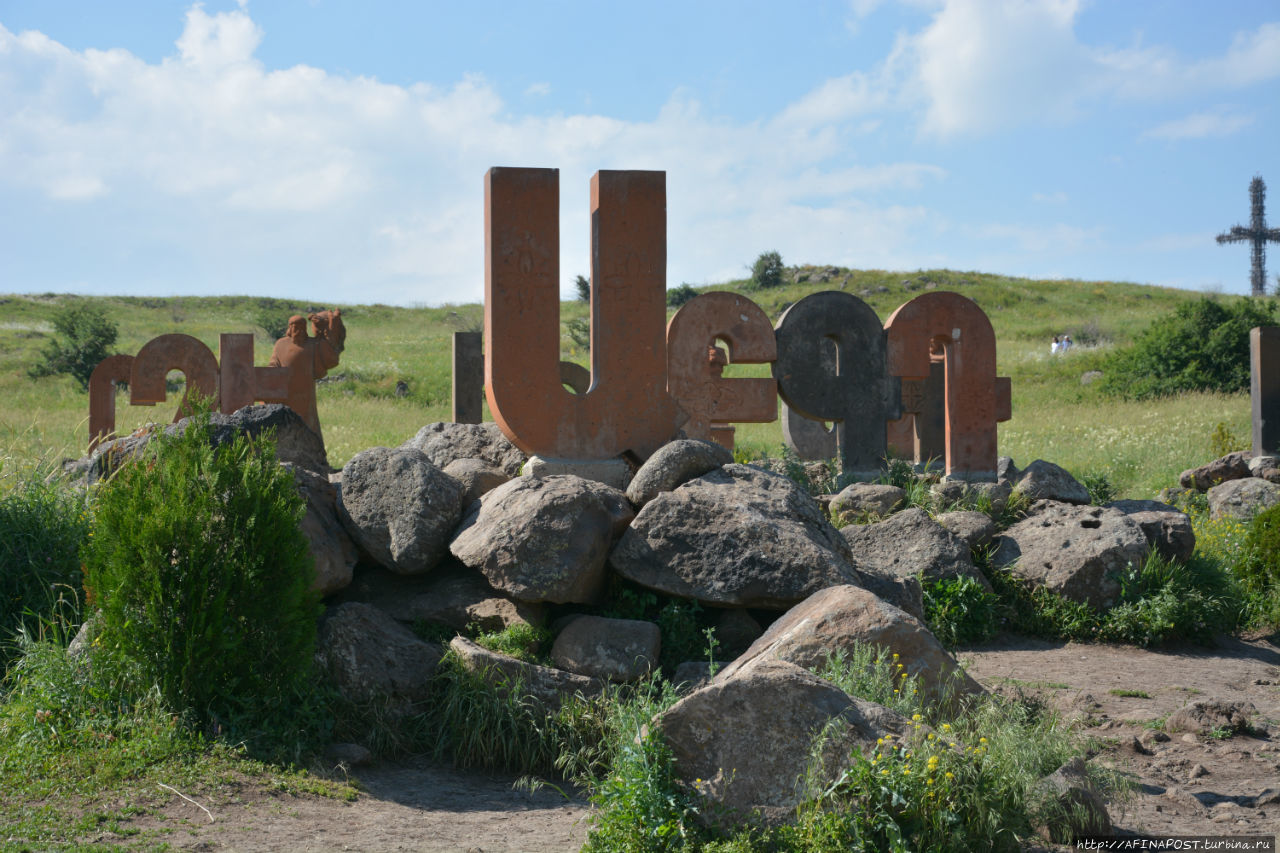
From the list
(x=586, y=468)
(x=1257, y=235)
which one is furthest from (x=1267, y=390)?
(x=1257, y=235)

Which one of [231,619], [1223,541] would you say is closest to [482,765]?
[231,619]

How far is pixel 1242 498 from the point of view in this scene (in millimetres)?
12672

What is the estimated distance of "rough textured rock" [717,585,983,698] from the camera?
5.56m

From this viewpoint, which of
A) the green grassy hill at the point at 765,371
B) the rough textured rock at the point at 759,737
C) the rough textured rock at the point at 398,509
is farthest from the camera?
the green grassy hill at the point at 765,371

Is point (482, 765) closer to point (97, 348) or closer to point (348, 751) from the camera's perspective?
point (348, 751)

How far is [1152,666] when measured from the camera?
8.38 metres

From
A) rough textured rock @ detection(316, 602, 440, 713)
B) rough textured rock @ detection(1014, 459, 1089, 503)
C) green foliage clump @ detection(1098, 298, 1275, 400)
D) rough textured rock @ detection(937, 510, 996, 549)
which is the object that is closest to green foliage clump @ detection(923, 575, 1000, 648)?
rough textured rock @ detection(937, 510, 996, 549)

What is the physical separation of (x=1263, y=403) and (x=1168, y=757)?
12124mm

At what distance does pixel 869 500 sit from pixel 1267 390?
972 cm

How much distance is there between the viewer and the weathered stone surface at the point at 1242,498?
40.4 feet

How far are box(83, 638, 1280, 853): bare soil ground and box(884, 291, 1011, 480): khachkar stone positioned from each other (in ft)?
14.3

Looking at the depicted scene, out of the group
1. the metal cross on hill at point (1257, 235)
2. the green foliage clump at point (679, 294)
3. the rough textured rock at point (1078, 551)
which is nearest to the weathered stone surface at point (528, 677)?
the rough textured rock at point (1078, 551)

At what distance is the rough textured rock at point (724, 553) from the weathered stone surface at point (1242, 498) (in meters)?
7.58

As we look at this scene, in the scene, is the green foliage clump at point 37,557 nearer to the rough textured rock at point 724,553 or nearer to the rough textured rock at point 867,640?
the rough textured rock at point 724,553
